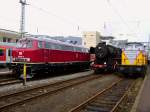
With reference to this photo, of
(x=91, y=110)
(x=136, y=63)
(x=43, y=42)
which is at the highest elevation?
(x=43, y=42)

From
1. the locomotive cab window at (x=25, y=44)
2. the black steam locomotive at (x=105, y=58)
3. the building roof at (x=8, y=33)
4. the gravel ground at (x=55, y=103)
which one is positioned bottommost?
the gravel ground at (x=55, y=103)

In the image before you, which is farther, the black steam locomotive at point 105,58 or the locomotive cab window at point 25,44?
the black steam locomotive at point 105,58

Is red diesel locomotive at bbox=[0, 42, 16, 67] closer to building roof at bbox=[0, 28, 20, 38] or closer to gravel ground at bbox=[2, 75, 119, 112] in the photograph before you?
gravel ground at bbox=[2, 75, 119, 112]

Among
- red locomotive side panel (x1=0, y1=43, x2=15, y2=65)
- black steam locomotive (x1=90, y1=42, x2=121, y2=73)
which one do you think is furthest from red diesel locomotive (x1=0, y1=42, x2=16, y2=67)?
black steam locomotive (x1=90, y1=42, x2=121, y2=73)

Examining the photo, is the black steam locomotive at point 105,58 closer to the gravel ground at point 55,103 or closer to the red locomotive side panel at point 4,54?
the red locomotive side panel at point 4,54

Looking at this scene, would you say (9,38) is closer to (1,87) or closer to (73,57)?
(73,57)

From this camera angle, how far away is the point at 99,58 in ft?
83.5

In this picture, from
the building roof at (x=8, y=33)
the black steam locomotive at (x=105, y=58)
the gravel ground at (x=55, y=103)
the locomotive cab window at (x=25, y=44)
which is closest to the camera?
the gravel ground at (x=55, y=103)

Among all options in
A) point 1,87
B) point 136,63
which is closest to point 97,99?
point 1,87

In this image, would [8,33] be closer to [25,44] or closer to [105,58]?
[105,58]

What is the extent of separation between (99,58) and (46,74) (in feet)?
18.6

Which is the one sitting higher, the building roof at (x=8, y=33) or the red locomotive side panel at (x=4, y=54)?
the building roof at (x=8, y=33)

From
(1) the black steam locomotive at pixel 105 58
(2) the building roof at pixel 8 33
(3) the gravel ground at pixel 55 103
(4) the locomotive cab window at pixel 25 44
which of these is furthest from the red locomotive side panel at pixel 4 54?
(2) the building roof at pixel 8 33

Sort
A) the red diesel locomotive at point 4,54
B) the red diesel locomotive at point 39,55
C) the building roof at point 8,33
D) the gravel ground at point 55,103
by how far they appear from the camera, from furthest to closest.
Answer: the building roof at point 8,33 → the red diesel locomotive at point 4,54 → the red diesel locomotive at point 39,55 → the gravel ground at point 55,103
